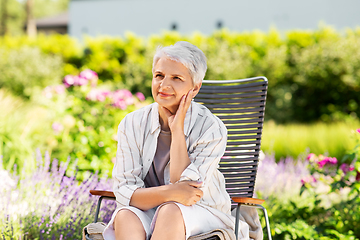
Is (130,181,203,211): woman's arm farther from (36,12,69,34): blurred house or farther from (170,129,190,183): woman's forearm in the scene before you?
(36,12,69,34): blurred house

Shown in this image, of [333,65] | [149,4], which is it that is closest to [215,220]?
[333,65]

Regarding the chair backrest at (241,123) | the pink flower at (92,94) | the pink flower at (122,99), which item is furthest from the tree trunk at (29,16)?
the chair backrest at (241,123)

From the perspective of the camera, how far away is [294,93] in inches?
376

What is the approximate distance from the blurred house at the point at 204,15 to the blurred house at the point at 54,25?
35.2 ft

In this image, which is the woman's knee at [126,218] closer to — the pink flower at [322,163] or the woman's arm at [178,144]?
the woman's arm at [178,144]

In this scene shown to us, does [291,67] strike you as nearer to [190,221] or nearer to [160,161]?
[160,161]

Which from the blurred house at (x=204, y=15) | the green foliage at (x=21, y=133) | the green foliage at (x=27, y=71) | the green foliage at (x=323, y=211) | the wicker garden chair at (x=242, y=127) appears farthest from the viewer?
the blurred house at (x=204, y=15)

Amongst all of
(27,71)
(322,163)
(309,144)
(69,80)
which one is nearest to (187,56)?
(322,163)

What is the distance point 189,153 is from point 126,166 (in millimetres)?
354

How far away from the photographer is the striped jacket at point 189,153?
1.90 metres

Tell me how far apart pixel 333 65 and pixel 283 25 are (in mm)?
7706

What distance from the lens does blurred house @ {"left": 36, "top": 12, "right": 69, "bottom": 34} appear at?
30.7 m

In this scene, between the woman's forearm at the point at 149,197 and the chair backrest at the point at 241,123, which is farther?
the chair backrest at the point at 241,123

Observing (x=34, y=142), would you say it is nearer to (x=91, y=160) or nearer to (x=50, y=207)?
(x=91, y=160)
